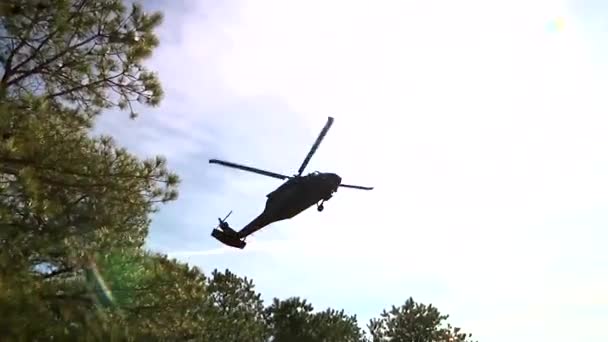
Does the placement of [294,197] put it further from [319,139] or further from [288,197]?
[319,139]

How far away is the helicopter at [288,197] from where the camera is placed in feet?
59.6

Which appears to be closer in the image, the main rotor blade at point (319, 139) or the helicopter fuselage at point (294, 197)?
the helicopter fuselage at point (294, 197)

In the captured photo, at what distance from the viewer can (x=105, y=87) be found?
483 inches

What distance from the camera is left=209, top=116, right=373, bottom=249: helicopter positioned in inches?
715

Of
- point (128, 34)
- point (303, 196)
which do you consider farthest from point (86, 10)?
point (303, 196)

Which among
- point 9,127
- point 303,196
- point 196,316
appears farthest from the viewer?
point 303,196

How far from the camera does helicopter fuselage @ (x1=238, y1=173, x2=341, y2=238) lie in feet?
59.6

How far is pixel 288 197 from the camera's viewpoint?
1864 centimetres

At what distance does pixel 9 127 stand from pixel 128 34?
123 inches

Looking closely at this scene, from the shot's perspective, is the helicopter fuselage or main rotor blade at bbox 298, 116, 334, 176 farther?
main rotor blade at bbox 298, 116, 334, 176

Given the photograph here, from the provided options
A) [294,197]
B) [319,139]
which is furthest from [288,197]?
[319,139]

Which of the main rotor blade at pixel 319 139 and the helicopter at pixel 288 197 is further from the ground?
the main rotor blade at pixel 319 139

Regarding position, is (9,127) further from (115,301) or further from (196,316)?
(196,316)

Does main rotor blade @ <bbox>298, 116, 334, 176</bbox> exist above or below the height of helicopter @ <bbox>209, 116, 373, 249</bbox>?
above
